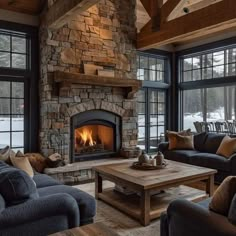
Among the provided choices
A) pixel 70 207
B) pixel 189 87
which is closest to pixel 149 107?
pixel 189 87

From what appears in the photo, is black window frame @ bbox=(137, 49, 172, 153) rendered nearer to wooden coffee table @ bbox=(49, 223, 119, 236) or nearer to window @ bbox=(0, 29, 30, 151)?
window @ bbox=(0, 29, 30, 151)

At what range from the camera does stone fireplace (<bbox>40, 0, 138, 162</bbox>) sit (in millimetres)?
5156

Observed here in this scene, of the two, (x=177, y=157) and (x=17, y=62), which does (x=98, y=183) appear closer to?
(x=177, y=157)

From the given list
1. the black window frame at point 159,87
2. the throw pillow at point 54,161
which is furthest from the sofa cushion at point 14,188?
the black window frame at point 159,87

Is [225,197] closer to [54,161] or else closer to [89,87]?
[54,161]

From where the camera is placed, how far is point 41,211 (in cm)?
227

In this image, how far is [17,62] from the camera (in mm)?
5258

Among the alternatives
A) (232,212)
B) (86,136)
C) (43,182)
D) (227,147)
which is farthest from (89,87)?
(232,212)

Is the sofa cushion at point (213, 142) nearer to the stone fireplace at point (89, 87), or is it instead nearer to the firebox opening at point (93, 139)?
the stone fireplace at point (89, 87)

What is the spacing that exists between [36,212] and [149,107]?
5414 millimetres

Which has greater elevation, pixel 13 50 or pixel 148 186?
pixel 13 50

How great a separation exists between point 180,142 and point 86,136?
2070 mm

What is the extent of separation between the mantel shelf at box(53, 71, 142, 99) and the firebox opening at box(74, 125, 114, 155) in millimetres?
989

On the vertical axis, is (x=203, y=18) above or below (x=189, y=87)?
above
